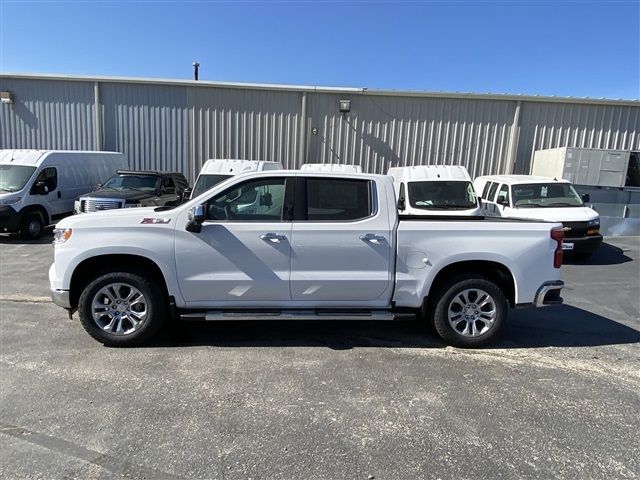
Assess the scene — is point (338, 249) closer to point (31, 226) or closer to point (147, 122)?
point (31, 226)

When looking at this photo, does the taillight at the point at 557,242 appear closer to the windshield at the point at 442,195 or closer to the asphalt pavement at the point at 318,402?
the asphalt pavement at the point at 318,402

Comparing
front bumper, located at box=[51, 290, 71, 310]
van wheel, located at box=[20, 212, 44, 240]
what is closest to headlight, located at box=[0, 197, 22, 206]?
van wheel, located at box=[20, 212, 44, 240]

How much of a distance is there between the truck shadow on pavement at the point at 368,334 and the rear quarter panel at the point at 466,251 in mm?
686

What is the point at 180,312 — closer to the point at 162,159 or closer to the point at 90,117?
the point at 162,159

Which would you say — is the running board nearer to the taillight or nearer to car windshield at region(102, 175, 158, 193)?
the taillight

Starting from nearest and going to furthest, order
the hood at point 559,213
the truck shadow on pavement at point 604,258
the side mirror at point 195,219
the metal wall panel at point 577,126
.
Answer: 1. the side mirror at point 195,219
2. the hood at point 559,213
3. the truck shadow on pavement at point 604,258
4. the metal wall panel at point 577,126

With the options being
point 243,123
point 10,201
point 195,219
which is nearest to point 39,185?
point 10,201

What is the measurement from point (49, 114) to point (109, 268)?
1349 cm

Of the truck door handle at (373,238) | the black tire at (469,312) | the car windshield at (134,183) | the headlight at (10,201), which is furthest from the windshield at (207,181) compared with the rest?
the black tire at (469,312)

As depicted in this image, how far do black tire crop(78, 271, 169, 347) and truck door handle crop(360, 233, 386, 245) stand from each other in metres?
2.11

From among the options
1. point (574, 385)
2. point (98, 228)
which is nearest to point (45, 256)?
point (98, 228)

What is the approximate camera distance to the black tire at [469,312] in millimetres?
4855

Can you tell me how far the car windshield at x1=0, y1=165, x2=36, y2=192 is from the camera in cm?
1146

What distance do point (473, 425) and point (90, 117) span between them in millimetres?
15788
